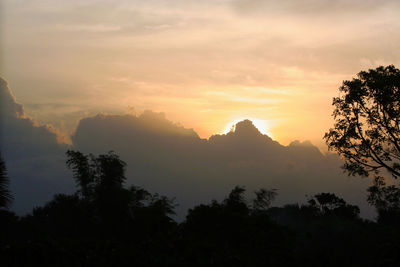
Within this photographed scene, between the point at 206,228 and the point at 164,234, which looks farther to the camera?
the point at 206,228

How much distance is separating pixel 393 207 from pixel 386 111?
6.69m

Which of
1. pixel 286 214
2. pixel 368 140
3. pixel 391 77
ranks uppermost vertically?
pixel 391 77

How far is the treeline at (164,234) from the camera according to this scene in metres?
24.3

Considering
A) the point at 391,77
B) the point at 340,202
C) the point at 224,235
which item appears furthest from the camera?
the point at 340,202

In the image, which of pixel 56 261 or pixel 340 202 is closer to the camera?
pixel 56 261

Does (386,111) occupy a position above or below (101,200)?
above

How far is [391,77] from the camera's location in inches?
1315

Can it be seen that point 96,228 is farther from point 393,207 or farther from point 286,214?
point 286,214

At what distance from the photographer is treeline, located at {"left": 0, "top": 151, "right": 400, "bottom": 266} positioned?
2427 cm

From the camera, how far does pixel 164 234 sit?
30.6 meters

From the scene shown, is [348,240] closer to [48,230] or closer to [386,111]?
[386,111]

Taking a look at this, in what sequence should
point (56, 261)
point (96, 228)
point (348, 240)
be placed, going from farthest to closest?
point (96, 228) → point (348, 240) → point (56, 261)

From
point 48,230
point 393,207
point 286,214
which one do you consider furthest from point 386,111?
point 286,214

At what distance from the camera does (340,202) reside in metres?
114
